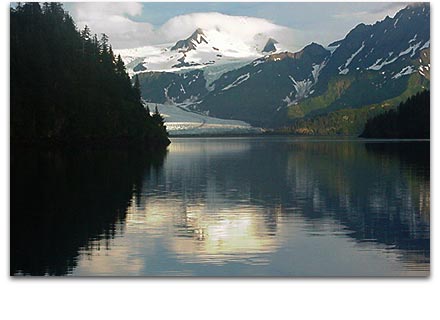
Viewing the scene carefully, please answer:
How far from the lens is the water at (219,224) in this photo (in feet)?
37.9

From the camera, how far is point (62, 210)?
17.7 meters

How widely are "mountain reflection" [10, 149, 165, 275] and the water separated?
0.12ft

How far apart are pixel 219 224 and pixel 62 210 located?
4482 millimetres

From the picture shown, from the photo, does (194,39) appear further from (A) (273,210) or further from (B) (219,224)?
(B) (219,224)

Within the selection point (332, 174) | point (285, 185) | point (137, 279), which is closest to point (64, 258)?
point (137, 279)

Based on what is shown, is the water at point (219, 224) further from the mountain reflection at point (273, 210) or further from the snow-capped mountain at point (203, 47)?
the snow-capped mountain at point (203, 47)

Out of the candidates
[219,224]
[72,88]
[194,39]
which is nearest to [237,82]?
[72,88]

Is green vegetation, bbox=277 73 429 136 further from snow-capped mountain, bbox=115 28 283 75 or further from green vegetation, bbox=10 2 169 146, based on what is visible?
snow-capped mountain, bbox=115 28 283 75

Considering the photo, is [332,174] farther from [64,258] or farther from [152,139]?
[152,139]

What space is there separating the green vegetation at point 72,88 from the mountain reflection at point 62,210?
2951 mm

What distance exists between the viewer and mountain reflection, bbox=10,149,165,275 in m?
12.4

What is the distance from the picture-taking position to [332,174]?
2789cm

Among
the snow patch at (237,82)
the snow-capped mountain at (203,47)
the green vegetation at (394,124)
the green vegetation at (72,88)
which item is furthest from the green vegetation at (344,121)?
the snow-capped mountain at (203,47)

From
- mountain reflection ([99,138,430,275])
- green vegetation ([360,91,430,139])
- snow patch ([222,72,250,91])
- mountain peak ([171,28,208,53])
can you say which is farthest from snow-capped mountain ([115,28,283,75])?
snow patch ([222,72,250,91])
